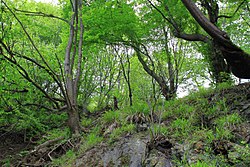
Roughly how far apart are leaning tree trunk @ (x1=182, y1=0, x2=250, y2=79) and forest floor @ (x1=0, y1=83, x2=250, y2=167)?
0.64 m

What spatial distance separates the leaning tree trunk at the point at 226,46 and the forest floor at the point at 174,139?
641 mm

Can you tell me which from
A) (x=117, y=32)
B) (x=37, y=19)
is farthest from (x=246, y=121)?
(x=37, y=19)

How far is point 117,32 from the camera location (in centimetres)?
689

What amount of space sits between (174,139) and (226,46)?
2.85m

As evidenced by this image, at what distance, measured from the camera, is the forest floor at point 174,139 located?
2.96m

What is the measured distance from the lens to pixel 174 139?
145 inches

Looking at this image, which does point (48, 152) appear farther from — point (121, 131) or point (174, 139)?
point (174, 139)

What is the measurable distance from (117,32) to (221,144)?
5.04 meters

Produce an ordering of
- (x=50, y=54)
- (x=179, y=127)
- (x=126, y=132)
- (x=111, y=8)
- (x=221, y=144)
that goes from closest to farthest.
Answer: (x=221, y=144), (x=179, y=127), (x=126, y=132), (x=111, y=8), (x=50, y=54)

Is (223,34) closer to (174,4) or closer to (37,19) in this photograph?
(174,4)

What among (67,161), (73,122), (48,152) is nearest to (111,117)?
(73,122)

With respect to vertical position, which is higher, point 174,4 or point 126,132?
point 174,4

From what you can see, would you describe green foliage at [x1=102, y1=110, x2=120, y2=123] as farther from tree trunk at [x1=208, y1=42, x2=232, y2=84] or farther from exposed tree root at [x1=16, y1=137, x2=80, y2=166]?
tree trunk at [x1=208, y1=42, x2=232, y2=84]

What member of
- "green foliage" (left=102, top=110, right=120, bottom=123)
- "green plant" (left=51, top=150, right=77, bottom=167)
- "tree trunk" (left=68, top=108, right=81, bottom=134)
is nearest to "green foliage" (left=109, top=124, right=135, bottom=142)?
"green foliage" (left=102, top=110, right=120, bottom=123)
